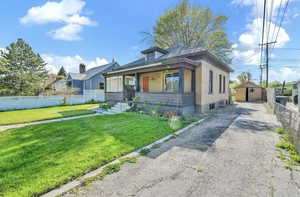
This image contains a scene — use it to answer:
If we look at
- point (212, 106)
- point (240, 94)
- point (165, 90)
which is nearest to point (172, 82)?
point (165, 90)

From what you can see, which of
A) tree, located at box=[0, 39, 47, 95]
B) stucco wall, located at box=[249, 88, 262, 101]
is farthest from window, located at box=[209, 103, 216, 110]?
tree, located at box=[0, 39, 47, 95]

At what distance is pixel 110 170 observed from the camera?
3.01 meters

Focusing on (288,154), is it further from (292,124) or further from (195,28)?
(195,28)

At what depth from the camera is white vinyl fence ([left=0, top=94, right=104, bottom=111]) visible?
1305 centimetres

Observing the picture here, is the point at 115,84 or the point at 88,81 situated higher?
the point at 88,81

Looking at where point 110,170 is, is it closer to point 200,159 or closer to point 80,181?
point 80,181

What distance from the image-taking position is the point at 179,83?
27.6 ft

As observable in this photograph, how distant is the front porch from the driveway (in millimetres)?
4350

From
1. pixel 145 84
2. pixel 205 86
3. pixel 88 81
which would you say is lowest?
pixel 205 86

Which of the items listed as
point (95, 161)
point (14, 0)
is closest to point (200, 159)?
point (95, 161)

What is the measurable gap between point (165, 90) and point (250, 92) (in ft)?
58.3

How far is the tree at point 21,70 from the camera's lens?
19.9 meters

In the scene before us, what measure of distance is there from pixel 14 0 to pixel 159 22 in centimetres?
1587

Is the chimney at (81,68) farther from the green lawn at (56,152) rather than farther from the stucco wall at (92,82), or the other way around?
the green lawn at (56,152)
